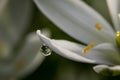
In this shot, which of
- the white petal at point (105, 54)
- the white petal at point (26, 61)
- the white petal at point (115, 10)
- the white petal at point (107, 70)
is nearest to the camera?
the white petal at point (107, 70)

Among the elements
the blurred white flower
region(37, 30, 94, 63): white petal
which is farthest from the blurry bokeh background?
region(37, 30, 94, 63): white petal

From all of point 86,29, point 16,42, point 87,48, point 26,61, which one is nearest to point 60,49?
point 87,48

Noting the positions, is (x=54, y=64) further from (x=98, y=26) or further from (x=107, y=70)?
(x=107, y=70)

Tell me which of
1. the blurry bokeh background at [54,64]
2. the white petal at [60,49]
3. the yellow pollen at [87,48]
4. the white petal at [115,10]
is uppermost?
the white petal at [60,49]

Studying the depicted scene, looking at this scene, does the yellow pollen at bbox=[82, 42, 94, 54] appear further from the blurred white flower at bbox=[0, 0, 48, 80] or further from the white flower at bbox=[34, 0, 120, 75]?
the blurred white flower at bbox=[0, 0, 48, 80]

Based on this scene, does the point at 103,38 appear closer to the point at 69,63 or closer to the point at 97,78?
the point at 97,78

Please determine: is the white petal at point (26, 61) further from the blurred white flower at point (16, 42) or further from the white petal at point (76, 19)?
the white petal at point (76, 19)

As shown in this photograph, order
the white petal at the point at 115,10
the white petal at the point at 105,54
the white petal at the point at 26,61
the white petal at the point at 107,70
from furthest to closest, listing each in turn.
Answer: the white petal at the point at 26,61 → the white petal at the point at 115,10 → the white petal at the point at 105,54 → the white petal at the point at 107,70

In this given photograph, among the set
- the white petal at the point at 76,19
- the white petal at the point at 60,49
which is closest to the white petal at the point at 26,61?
the white petal at the point at 76,19
